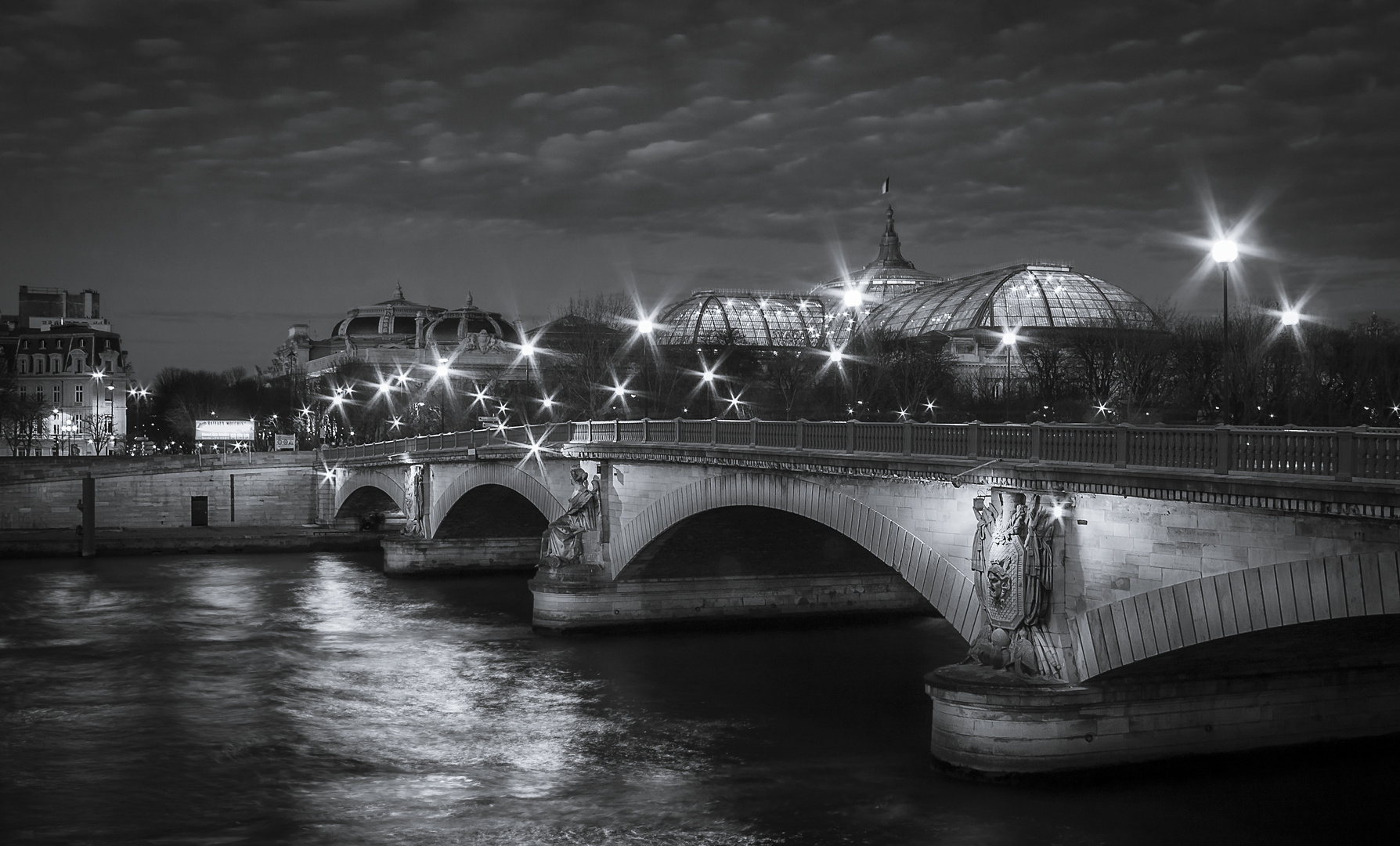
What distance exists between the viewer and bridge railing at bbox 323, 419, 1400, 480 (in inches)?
667

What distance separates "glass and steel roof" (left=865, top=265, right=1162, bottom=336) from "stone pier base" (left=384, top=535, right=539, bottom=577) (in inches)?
3174

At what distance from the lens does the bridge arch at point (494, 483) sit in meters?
46.4

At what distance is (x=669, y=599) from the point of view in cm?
4044

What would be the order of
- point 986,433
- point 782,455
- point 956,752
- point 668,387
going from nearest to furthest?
point 956,752, point 986,433, point 782,455, point 668,387

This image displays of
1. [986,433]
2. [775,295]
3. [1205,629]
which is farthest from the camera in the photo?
[775,295]

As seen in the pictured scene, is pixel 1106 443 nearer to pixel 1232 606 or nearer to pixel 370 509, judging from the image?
pixel 1232 606

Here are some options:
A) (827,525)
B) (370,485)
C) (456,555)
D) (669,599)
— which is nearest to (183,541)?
(370,485)

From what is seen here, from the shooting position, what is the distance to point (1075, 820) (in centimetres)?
2083

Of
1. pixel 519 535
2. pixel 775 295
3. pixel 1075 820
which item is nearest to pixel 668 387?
pixel 519 535

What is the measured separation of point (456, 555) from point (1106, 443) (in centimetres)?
4005

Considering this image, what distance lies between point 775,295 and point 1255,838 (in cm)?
15726

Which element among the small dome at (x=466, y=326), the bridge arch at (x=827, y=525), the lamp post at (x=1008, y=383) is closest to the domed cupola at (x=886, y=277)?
the small dome at (x=466, y=326)

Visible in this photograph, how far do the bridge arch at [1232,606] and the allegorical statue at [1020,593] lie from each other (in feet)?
1.98

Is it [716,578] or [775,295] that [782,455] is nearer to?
[716,578]
